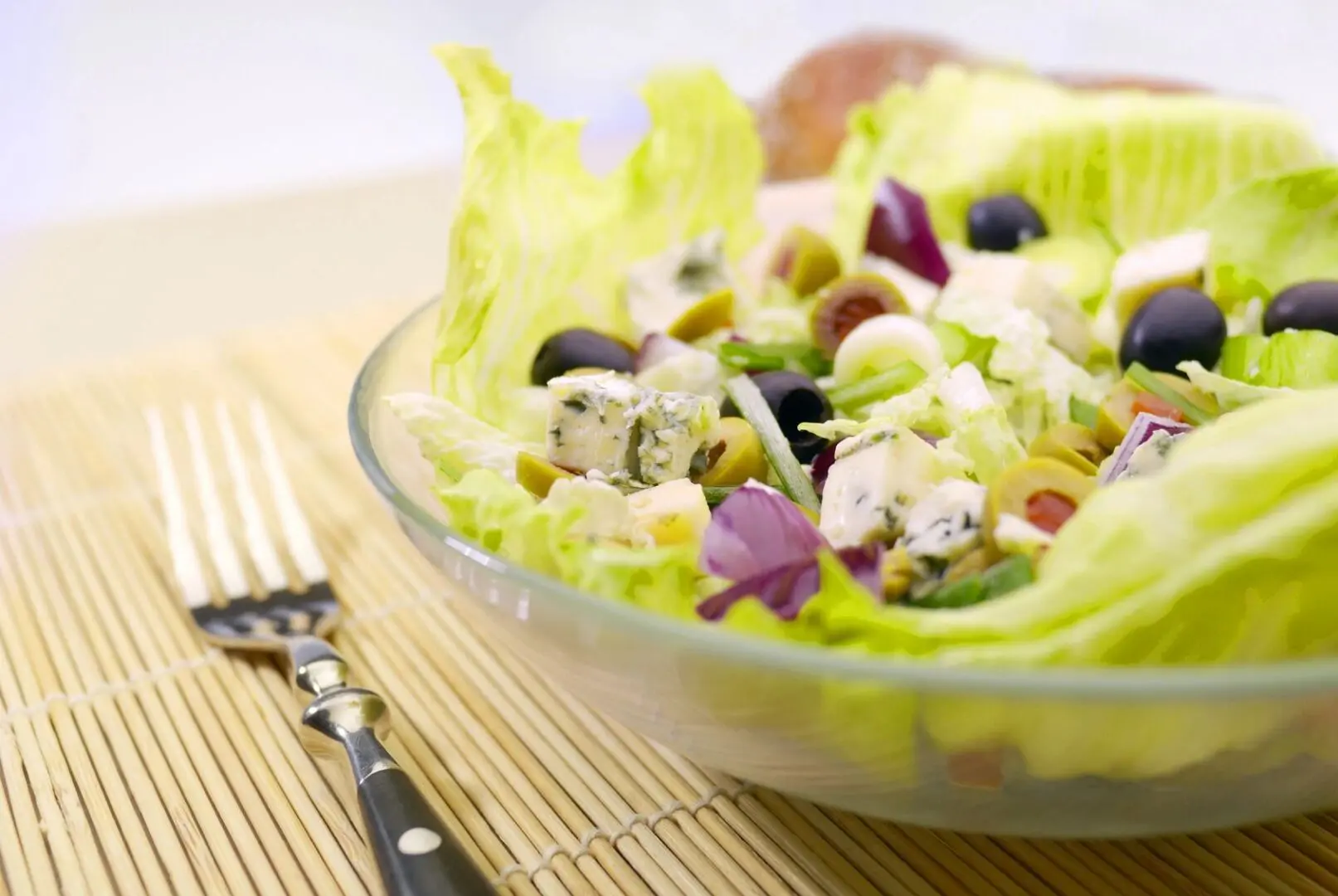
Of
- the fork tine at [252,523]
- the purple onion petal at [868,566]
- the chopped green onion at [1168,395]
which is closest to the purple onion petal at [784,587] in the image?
the purple onion petal at [868,566]

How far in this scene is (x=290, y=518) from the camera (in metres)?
1.50

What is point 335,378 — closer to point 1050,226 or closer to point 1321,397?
point 1050,226

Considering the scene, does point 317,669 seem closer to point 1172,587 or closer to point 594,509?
point 594,509

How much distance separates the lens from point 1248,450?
2.72 ft

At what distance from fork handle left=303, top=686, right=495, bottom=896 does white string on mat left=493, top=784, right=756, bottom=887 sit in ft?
0.22

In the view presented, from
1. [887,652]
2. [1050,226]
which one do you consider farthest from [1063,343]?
[887,652]

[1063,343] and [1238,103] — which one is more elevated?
[1238,103]

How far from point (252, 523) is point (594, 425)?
56cm

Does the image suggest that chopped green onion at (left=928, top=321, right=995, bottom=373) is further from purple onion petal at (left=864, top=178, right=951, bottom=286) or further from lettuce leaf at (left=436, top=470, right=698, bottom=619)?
lettuce leaf at (left=436, top=470, right=698, bottom=619)

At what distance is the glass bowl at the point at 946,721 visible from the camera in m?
0.68

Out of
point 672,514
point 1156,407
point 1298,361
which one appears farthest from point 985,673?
point 1298,361

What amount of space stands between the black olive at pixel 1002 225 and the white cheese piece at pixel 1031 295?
1.05 feet

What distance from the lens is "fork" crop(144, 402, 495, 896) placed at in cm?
90

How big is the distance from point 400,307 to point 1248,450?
1.70 metres
